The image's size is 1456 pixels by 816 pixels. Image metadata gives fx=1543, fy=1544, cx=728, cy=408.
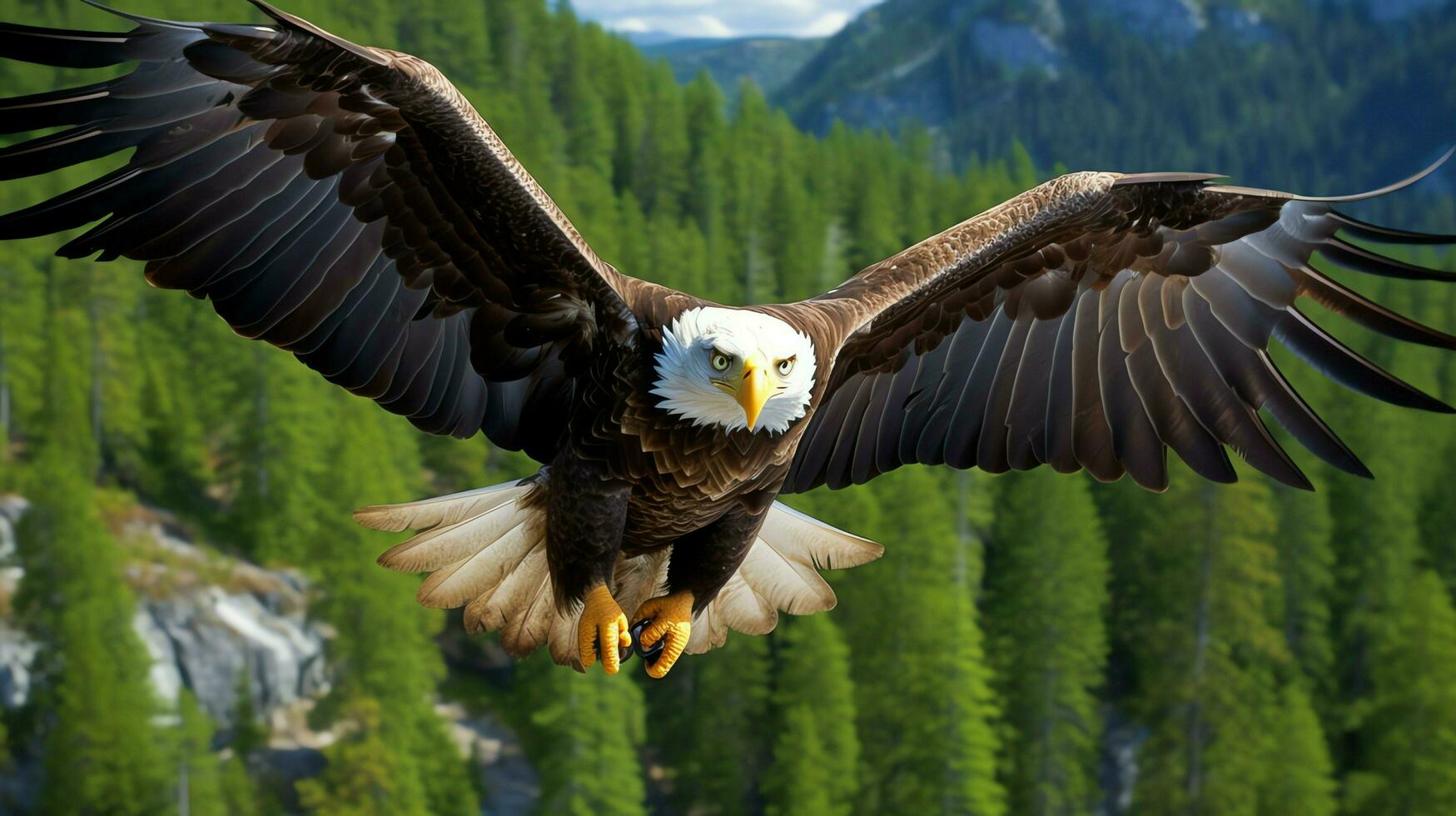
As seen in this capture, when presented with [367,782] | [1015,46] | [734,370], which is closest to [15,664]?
[367,782]

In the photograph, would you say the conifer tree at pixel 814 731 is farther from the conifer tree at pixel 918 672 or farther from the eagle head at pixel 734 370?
the eagle head at pixel 734 370

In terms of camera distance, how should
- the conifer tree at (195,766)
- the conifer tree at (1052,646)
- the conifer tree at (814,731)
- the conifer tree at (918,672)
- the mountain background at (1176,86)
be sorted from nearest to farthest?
1. the conifer tree at (195,766)
2. the conifer tree at (814,731)
3. the conifer tree at (918,672)
4. the conifer tree at (1052,646)
5. the mountain background at (1176,86)

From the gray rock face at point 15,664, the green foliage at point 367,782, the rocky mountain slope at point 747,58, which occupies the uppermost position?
the rocky mountain slope at point 747,58

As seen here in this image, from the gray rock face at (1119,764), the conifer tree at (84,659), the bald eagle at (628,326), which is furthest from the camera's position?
the gray rock face at (1119,764)

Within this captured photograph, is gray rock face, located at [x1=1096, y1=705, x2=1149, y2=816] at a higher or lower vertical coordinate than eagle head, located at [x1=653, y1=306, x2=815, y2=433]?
lower

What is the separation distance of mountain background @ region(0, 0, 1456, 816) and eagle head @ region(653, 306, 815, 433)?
31.1 metres

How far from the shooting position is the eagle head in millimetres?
4180

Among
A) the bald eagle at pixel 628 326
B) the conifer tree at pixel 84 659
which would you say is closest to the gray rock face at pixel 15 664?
the conifer tree at pixel 84 659

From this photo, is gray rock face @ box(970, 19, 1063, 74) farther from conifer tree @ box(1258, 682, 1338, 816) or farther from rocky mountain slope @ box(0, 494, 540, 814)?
rocky mountain slope @ box(0, 494, 540, 814)

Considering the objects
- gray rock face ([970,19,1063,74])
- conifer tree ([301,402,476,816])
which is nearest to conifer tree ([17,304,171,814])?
conifer tree ([301,402,476,816])

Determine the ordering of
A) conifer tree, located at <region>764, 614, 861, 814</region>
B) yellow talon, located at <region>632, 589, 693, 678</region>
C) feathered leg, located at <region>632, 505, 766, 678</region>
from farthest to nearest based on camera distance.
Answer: conifer tree, located at <region>764, 614, 861, 814</region>, yellow talon, located at <region>632, 589, 693, 678</region>, feathered leg, located at <region>632, 505, 766, 678</region>

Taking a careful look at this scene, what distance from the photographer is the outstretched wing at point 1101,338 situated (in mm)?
5238

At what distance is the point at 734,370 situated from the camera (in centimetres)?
418

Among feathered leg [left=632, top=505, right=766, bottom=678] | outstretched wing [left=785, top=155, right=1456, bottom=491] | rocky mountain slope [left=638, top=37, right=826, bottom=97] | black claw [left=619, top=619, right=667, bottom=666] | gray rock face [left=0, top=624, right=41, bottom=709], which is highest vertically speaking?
→ rocky mountain slope [left=638, top=37, right=826, bottom=97]
